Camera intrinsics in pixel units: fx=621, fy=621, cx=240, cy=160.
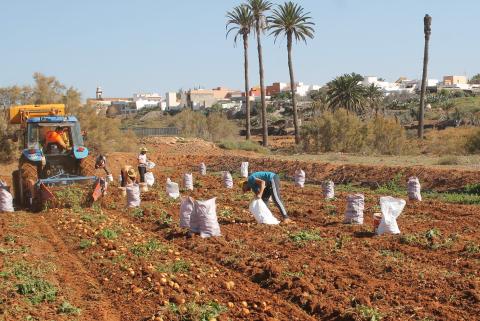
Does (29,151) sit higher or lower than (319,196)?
higher

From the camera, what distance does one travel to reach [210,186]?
818 inches

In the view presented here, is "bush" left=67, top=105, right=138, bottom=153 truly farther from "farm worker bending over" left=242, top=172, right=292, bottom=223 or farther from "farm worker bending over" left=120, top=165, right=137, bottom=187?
"farm worker bending over" left=242, top=172, right=292, bottom=223

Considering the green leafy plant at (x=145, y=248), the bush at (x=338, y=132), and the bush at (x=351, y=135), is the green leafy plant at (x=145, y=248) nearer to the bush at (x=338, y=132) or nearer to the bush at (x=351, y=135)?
the bush at (x=351, y=135)

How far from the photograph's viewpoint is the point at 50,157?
54.4ft

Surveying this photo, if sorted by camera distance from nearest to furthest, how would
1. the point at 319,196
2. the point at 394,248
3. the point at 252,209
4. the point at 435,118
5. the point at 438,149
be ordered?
the point at 394,248 → the point at 252,209 → the point at 319,196 → the point at 438,149 → the point at 435,118

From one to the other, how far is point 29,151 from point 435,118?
58.2m

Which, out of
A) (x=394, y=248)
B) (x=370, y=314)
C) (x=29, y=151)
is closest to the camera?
(x=370, y=314)

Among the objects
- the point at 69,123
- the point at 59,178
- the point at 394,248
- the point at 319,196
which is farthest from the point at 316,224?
the point at 69,123

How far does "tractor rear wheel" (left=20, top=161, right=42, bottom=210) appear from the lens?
15.0 m

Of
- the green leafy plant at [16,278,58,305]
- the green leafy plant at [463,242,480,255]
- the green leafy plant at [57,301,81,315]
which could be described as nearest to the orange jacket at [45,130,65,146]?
the green leafy plant at [16,278,58,305]

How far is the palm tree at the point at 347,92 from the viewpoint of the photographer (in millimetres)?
52594

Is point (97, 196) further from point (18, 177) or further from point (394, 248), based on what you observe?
point (394, 248)

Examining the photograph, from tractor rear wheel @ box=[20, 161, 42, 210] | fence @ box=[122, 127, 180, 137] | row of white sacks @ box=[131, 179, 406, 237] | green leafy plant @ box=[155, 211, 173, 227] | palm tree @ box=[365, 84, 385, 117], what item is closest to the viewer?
row of white sacks @ box=[131, 179, 406, 237]

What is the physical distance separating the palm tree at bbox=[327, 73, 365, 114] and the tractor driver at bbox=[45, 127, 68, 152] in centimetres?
3807
